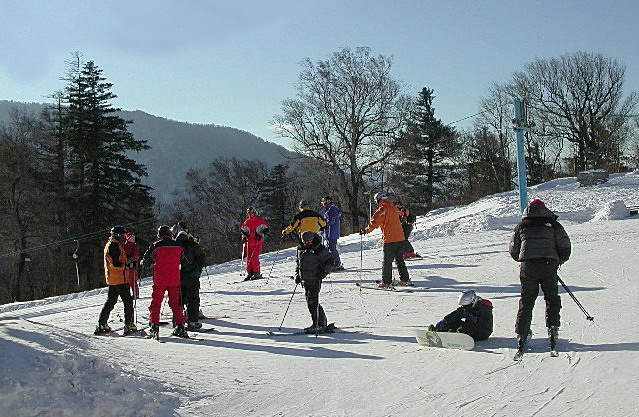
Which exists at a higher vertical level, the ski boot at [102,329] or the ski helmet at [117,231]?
the ski helmet at [117,231]

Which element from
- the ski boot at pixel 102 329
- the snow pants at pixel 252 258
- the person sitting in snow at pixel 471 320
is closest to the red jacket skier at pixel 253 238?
the snow pants at pixel 252 258

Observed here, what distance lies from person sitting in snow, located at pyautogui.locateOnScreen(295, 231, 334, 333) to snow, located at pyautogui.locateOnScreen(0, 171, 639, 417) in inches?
13.9

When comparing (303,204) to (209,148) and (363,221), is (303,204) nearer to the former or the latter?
(363,221)

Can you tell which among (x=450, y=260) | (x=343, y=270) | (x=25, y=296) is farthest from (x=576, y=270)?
(x=25, y=296)

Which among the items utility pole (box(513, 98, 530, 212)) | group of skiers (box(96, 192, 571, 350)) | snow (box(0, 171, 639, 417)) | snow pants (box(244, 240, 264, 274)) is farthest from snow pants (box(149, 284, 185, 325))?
utility pole (box(513, 98, 530, 212))

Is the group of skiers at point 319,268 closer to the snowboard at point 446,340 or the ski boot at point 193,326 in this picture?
the ski boot at point 193,326

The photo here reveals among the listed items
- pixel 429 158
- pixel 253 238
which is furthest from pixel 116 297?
pixel 429 158

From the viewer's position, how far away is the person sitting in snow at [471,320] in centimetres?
730

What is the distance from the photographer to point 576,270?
12648 mm

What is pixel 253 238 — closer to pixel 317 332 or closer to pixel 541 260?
pixel 317 332

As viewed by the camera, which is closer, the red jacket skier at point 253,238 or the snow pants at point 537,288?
the snow pants at point 537,288

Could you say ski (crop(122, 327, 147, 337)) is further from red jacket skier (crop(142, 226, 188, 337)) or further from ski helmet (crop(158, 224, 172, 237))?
ski helmet (crop(158, 224, 172, 237))

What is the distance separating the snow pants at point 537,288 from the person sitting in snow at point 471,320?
0.68 metres

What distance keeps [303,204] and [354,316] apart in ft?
12.9
